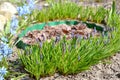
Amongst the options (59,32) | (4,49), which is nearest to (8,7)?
(59,32)

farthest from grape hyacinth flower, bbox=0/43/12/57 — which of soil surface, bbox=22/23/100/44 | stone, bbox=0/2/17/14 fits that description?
stone, bbox=0/2/17/14

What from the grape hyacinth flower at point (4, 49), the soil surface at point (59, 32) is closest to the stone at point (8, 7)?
the soil surface at point (59, 32)

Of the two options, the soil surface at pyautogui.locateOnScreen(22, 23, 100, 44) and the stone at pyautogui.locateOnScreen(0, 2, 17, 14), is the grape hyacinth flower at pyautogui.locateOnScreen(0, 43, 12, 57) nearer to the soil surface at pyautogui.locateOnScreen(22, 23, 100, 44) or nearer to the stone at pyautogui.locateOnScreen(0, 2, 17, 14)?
the soil surface at pyautogui.locateOnScreen(22, 23, 100, 44)

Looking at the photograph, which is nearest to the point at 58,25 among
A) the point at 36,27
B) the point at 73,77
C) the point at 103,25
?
the point at 36,27

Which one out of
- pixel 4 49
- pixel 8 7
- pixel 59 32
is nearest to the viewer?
pixel 4 49

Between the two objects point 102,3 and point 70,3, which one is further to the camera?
point 102,3

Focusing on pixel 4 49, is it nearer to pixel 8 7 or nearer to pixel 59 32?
pixel 59 32

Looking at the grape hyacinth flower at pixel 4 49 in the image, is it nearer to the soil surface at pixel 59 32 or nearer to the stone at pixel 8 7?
the soil surface at pixel 59 32

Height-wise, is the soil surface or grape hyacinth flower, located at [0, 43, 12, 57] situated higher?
grape hyacinth flower, located at [0, 43, 12, 57]

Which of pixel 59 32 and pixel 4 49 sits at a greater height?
pixel 4 49

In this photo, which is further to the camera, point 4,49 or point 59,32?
point 59,32

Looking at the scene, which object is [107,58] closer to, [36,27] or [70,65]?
[70,65]
